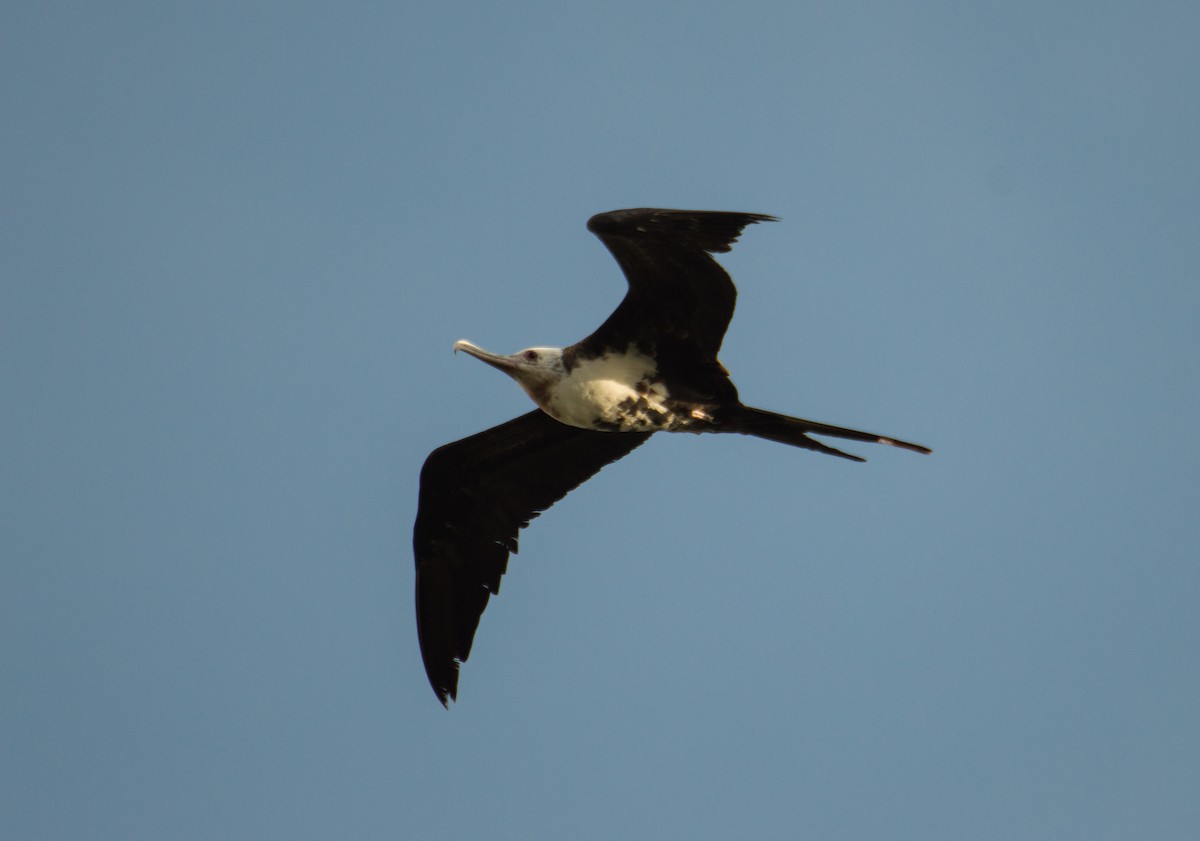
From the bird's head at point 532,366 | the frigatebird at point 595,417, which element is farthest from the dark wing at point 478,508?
the bird's head at point 532,366

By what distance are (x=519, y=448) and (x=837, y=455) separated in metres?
1.78

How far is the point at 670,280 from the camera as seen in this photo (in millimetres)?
6723

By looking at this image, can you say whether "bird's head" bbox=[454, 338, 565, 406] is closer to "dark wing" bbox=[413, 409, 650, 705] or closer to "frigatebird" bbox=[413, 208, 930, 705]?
"frigatebird" bbox=[413, 208, 930, 705]

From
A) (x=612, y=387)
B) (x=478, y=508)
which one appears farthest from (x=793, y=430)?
(x=478, y=508)

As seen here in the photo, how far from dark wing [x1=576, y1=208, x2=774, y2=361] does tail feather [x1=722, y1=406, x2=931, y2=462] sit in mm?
359

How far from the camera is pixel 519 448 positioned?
7711 mm

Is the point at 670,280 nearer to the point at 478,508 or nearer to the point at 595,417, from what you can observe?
the point at 595,417

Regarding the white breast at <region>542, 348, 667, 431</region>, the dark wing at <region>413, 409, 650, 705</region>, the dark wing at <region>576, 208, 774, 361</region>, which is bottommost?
the dark wing at <region>413, 409, 650, 705</region>

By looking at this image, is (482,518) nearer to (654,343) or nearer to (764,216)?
(654,343)

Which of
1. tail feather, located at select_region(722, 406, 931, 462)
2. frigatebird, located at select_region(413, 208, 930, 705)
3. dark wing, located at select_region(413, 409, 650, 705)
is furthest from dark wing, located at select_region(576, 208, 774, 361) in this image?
dark wing, located at select_region(413, 409, 650, 705)

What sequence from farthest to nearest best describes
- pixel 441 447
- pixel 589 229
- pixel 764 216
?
pixel 441 447
pixel 589 229
pixel 764 216

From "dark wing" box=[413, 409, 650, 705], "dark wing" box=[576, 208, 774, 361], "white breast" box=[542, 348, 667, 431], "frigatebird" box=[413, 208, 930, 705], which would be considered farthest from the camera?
"dark wing" box=[413, 409, 650, 705]

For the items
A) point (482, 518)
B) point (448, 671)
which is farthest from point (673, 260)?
point (448, 671)

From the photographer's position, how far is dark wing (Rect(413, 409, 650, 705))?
7676mm
